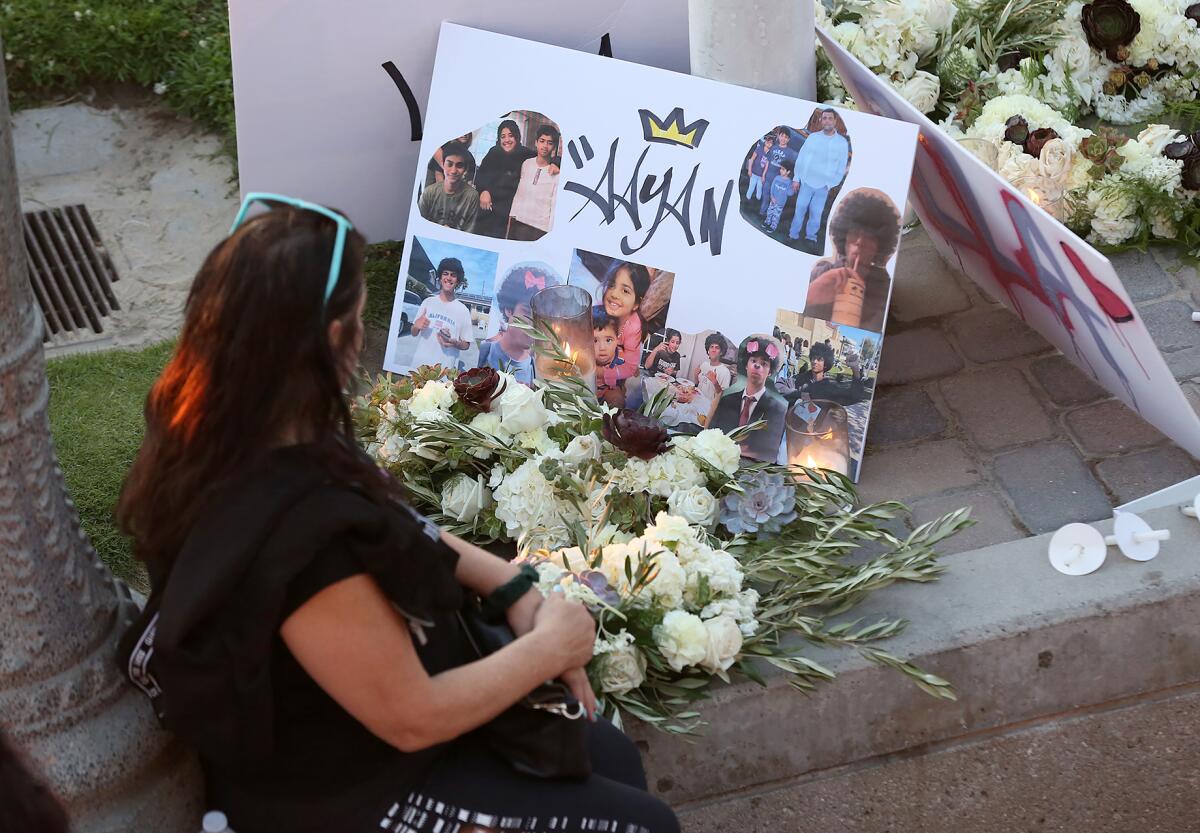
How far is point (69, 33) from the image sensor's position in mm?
4656

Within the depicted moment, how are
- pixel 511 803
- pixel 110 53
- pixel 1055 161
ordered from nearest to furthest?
pixel 511 803 → pixel 1055 161 → pixel 110 53

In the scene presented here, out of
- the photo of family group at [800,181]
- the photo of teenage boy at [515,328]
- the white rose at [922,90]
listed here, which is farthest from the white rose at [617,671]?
the white rose at [922,90]

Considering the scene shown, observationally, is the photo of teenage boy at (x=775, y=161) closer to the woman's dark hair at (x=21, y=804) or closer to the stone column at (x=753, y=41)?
the stone column at (x=753, y=41)

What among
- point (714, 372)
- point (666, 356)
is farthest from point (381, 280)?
point (714, 372)

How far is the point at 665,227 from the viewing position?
3201 millimetres

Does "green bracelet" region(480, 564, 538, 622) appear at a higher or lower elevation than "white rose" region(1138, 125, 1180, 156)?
lower

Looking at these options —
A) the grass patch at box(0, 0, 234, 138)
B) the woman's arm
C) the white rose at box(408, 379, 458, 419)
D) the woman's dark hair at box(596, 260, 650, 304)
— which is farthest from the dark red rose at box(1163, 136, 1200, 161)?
the grass patch at box(0, 0, 234, 138)

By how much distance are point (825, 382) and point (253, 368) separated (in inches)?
67.8

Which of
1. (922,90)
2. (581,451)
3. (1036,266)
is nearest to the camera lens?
(581,451)

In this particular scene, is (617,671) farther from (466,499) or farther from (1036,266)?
(1036,266)

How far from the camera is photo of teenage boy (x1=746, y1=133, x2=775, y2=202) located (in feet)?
10.4

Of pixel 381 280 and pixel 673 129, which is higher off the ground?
pixel 673 129

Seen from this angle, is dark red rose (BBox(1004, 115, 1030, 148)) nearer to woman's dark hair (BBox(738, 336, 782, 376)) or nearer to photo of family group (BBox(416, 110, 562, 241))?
woman's dark hair (BBox(738, 336, 782, 376))

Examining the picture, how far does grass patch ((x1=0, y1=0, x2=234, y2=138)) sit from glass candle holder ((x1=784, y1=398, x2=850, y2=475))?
248 centimetres
